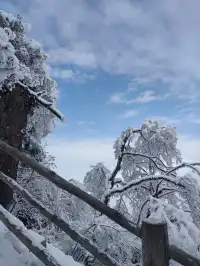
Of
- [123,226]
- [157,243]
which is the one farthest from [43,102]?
[157,243]

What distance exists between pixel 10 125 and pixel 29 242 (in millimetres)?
4438

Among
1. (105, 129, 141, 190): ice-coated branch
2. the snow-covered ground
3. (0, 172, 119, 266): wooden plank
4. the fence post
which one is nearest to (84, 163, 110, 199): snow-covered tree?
(105, 129, 141, 190): ice-coated branch

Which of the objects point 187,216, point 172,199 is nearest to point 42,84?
point 187,216

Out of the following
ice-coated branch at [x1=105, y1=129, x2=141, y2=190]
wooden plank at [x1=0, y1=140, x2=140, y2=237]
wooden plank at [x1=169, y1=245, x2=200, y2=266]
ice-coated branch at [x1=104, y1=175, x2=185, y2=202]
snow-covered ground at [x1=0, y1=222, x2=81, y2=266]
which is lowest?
snow-covered ground at [x1=0, y1=222, x2=81, y2=266]

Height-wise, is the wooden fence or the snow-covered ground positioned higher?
the wooden fence

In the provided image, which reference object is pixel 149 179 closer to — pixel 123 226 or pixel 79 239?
pixel 79 239

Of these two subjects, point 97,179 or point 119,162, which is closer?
point 119,162

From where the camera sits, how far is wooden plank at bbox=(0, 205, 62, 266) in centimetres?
307

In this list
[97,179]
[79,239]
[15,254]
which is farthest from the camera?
[97,179]

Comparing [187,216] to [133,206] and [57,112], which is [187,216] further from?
[133,206]

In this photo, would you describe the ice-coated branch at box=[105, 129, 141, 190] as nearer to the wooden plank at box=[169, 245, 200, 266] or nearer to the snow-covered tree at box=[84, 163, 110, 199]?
the snow-covered tree at box=[84, 163, 110, 199]

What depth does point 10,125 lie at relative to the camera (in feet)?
23.7

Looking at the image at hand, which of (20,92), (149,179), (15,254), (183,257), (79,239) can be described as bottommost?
(15,254)

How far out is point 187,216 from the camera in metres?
5.46
